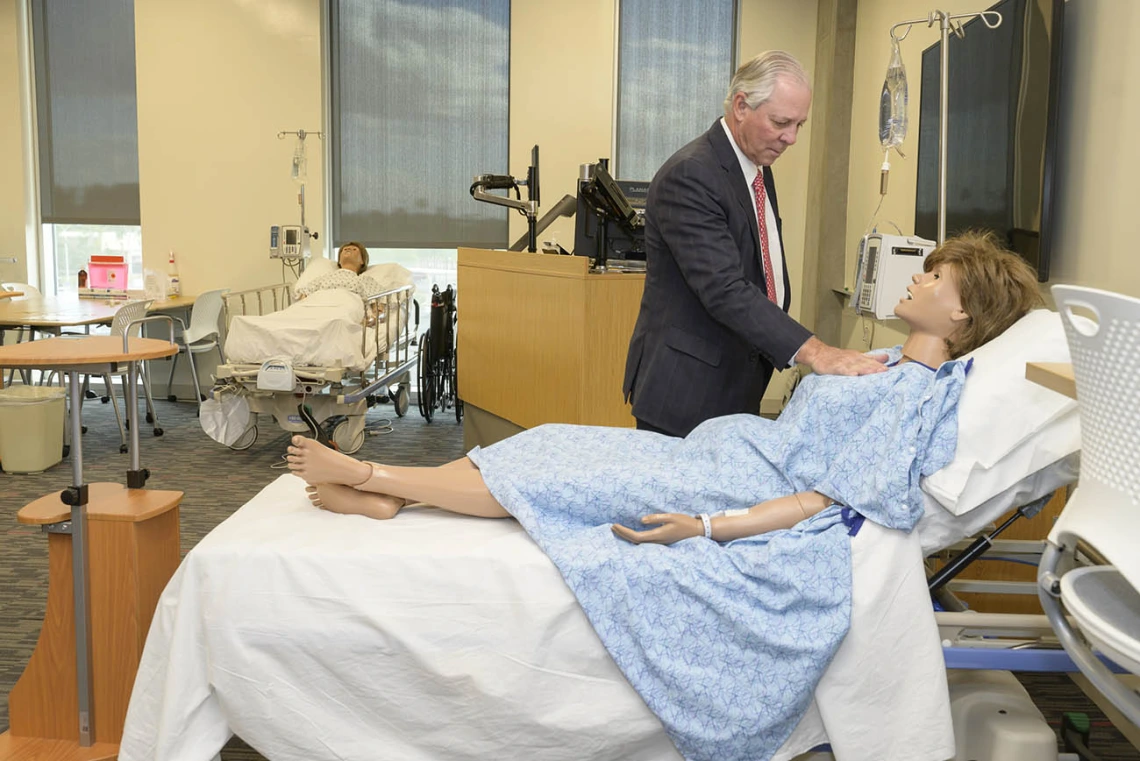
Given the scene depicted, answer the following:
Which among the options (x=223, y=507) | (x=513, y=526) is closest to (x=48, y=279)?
(x=223, y=507)

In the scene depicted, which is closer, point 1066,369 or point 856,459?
point 1066,369

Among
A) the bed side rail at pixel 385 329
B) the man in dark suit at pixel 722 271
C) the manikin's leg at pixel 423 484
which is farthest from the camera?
the bed side rail at pixel 385 329

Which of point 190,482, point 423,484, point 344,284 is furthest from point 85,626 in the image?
point 344,284

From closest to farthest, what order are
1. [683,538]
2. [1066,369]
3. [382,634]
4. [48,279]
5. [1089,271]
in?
[1066,369], [382,634], [683,538], [1089,271], [48,279]

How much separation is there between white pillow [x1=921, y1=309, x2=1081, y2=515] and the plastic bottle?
577 centimetres

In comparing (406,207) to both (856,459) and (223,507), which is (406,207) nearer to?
(223,507)

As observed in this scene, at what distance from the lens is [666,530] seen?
6.22ft

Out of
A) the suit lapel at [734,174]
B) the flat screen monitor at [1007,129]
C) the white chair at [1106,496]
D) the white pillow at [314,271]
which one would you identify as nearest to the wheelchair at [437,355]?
the white pillow at [314,271]

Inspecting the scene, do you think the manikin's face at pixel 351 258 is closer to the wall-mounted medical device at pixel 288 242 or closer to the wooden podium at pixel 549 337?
the wall-mounted medical device at pixel 288 242

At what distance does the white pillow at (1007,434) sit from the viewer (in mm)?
1864

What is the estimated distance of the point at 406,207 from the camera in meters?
6.75

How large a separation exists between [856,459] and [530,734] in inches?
30.8

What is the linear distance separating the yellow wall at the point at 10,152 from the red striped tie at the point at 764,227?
19.5 feet

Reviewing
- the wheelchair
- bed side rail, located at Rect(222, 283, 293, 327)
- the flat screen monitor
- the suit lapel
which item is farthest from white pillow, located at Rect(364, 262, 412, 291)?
the suit lapel
